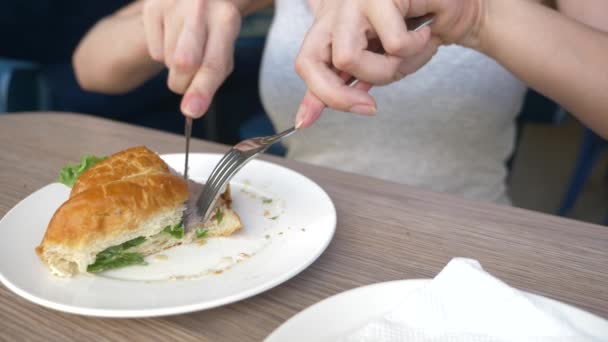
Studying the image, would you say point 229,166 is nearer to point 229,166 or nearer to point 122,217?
point 229,166

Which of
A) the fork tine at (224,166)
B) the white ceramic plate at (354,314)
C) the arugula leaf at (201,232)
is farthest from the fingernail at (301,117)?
the white ceramic plate at (354,314)

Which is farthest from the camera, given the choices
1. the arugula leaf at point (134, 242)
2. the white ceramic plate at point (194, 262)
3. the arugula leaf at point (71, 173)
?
the arugula leaf at point (71, 173)

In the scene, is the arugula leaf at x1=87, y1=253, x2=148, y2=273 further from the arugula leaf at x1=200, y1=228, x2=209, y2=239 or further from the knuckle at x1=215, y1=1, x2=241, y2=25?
the knuckle at x1=215, y1=1, x2=241, y2=25

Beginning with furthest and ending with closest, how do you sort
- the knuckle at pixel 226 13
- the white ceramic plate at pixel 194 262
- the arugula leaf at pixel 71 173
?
the knuckle at pixel 226 13 → the arugula leaf at pixel 71 173 → the white ceramic plate at pixel 194 262

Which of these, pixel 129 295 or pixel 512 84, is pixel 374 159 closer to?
pixel 512 84

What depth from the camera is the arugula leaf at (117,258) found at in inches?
24.7

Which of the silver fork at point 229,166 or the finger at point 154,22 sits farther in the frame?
the finger at point 154,22

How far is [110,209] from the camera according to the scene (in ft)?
2.19

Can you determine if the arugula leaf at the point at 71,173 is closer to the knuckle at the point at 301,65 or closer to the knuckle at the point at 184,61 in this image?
the knuckle at the point at 184,61

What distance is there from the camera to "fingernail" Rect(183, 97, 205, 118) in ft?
2.61

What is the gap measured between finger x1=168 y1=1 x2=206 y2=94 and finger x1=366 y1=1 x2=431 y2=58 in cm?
32

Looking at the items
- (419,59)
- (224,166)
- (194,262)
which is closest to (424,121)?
(419,59)

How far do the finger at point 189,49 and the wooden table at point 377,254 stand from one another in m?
0.25

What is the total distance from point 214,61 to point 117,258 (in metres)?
0.39
